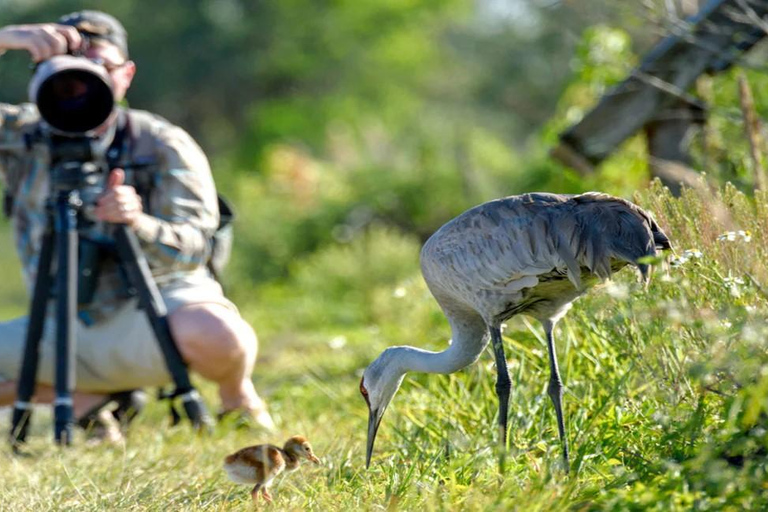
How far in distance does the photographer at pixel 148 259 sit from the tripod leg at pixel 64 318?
152 mm

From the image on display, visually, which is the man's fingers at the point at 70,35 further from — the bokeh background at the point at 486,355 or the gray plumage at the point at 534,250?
the gray plumage at the point at 534,250

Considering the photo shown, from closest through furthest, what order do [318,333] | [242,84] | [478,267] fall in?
[478,267] → [318,333] → [242,84]

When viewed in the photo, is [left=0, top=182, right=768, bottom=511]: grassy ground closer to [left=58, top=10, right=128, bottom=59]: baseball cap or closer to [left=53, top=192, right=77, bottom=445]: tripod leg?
[left=53, top=192, right=77, bottom=445]: tripod leg

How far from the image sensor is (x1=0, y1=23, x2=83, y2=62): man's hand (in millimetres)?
4859

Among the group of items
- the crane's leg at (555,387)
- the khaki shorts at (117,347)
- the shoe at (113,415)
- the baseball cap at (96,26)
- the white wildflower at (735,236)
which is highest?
the white wildflower at (735,236)

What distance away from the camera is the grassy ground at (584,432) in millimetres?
3014

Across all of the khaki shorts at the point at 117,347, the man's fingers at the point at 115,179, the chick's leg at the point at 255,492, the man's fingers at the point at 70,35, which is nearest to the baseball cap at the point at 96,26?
the man's fingers at the point at 70,35

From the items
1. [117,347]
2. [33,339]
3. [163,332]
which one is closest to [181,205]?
[163,332]

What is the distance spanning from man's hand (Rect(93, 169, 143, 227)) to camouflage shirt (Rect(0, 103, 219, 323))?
9.7 inches

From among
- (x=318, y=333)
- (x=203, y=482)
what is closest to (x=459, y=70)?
(x=318, y=333)

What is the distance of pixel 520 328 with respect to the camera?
5383mm

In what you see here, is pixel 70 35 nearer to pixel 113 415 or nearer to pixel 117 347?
pixel 117 347

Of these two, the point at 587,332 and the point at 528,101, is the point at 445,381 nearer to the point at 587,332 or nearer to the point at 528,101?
the point at 587,332

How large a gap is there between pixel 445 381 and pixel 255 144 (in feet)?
73.5
